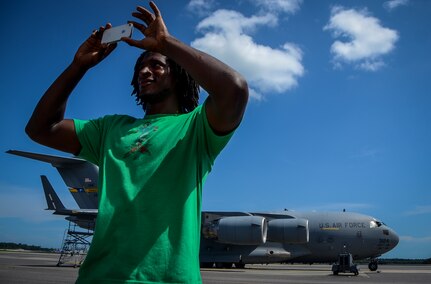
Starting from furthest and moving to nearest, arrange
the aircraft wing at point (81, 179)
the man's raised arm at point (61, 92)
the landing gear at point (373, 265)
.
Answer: the landing gear at point (373, 265) < the aircraft wing at point (81, 179) < the man's raised arm at point (61, 92)

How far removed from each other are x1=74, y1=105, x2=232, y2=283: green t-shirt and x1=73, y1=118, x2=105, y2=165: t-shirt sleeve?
0.10 meters

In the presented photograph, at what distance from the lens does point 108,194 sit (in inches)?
56.9

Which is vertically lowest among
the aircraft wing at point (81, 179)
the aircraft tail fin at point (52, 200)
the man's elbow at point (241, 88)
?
the man's elbow at point (241, 88)

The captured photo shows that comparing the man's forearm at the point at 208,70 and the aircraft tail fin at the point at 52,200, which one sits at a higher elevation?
the aircraft tail fin at the point at 52,200

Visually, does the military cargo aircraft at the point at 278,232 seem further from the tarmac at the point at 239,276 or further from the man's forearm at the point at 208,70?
the man's forearm at the point at 208,70

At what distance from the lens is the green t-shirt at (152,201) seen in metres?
1.31

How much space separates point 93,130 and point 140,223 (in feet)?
1.92

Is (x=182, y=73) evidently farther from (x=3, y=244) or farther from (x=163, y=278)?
(x=3, y=244)

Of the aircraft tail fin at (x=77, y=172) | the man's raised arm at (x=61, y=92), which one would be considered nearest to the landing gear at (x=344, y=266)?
the aircraft tail fin at (x=77, y=172)

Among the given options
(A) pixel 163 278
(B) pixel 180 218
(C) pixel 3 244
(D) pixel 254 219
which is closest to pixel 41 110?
(B) pixel 180 218

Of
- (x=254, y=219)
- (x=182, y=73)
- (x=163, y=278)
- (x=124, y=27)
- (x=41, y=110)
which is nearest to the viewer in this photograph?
(x=163, y=278)

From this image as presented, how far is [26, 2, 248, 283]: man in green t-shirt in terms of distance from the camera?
51.9 inches

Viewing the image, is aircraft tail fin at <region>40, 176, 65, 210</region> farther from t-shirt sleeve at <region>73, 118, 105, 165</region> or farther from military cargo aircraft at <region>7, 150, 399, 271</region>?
t-shirt sleeve at <region>73, 118, 105, 165</region>

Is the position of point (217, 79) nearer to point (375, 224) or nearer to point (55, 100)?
point (55, 100)
